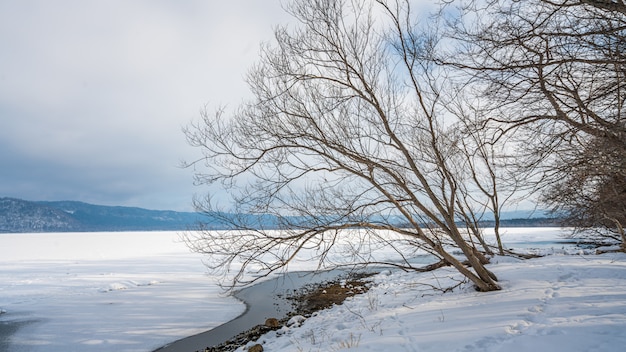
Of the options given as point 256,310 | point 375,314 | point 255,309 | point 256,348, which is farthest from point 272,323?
point 375,314

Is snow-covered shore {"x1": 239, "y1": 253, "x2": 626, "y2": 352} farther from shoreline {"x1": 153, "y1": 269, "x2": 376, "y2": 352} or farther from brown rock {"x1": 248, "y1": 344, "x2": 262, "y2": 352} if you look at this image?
shoreline {"x1": 153, "y1": 269, "x2": 376, "y2": 352}

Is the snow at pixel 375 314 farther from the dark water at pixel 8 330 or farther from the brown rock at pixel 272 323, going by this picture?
the brown rock at pixel 272 323

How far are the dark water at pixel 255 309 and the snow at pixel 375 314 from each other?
432 millimetres

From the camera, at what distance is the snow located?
445 centimetres

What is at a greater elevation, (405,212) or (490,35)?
(490,35)

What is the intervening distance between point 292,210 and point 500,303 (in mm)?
3777

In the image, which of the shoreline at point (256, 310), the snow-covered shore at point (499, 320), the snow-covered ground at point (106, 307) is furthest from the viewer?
the snow-covered ground at point (106, 307)

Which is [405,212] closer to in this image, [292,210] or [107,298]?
[292,210]

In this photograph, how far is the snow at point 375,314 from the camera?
14.6ft

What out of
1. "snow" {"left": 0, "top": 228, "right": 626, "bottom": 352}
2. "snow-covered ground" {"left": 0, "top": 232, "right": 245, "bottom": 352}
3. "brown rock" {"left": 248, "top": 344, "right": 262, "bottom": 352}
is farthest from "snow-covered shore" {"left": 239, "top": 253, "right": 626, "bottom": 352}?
"snow-covered ground" {"left": 0, "top": 232, "right": 245, "bottom": 352}

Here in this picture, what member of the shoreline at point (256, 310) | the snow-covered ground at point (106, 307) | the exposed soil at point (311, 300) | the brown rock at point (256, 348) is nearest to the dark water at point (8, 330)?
the snow-covered ground at point (106, 307)

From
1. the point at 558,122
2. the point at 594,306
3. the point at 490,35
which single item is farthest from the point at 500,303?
the point at 490,35

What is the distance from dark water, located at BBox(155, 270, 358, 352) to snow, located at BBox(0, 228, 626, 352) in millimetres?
432

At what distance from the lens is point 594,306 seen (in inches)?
199
